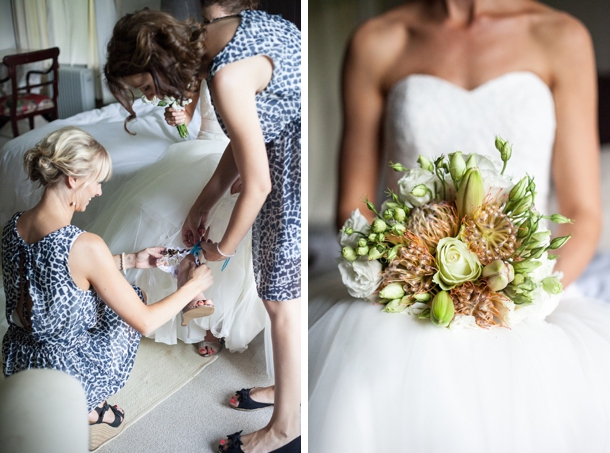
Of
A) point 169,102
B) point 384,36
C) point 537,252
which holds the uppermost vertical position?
point 384,36

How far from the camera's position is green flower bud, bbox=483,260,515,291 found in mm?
1239

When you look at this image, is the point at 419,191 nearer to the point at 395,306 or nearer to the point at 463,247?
the point at 463,247

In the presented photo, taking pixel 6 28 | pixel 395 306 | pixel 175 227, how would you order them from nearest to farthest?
pixel 6 28 < pixel 175 227 < pixel 395 306

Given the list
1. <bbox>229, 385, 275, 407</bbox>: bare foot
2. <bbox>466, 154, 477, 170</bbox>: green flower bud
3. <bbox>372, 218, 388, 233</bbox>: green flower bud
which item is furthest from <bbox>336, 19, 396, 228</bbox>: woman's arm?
<bbox>229, 385, 275, 407</bbox>: bare foot

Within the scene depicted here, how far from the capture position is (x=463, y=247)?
127 centimetres

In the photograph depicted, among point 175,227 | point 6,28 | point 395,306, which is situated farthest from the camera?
point 395,306

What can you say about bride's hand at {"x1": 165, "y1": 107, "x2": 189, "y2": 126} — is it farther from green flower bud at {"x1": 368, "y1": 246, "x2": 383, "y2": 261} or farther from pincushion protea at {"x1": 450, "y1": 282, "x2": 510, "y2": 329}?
pincushion protea at {"x1": 450, "y1": 282, "x2": 510, "y2": 329}

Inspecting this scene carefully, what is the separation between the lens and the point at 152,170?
1.23 metres

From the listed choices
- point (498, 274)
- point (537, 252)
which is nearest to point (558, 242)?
point (537, 252)

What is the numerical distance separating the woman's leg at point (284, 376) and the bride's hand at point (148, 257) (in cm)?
27

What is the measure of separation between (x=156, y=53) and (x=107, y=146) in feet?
0.68

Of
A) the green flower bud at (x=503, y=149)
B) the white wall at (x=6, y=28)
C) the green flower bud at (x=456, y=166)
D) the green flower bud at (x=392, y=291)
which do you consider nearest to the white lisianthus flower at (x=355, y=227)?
the green flower bud at (x=392, y=291)

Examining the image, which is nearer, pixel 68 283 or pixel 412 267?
pixel 68 283

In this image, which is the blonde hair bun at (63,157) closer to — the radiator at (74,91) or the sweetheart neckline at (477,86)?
the radiator at (74,91)
